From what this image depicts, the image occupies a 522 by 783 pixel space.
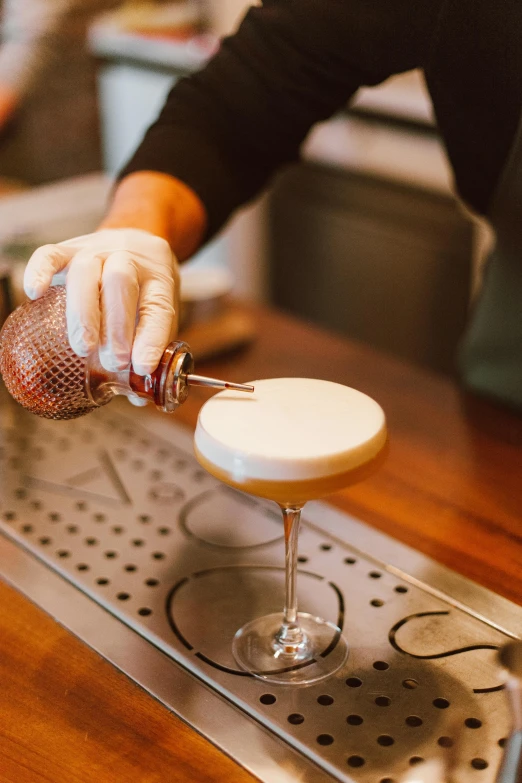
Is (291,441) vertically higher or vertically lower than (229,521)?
higher

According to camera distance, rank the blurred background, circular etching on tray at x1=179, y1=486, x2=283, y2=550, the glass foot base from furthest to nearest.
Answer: the blurred background < circular etching on tray at x1=179, y1=486, x2=283, y2=550 < the glass foot base

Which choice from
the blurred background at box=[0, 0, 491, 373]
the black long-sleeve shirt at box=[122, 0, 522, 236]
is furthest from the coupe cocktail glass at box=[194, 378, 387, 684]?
the blurred background at box=[0, 0, 491, 373]

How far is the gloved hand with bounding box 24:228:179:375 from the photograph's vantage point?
2.69 ft

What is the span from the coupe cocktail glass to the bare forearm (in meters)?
0.36

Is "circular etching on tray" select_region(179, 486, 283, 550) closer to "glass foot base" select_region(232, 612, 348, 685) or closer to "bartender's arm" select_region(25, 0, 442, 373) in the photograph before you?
"glass foot base" select_region(232, 612, 348, 685)

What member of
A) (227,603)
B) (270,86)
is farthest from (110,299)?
(270,86)

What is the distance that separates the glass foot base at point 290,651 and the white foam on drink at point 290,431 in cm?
20

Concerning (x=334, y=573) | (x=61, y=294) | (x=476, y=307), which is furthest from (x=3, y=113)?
(x=334, y=573)

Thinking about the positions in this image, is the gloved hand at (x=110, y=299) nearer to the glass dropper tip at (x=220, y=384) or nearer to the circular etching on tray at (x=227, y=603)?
the glass dropper tip at (x=220, y=384)

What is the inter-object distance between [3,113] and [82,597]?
4.51 ft

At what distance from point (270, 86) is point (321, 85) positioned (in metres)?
0.07

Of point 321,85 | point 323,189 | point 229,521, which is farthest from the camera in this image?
point 323,189

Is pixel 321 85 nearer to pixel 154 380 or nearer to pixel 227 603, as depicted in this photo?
pixel 154 380

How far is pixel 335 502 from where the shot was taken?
1084 millimetres
